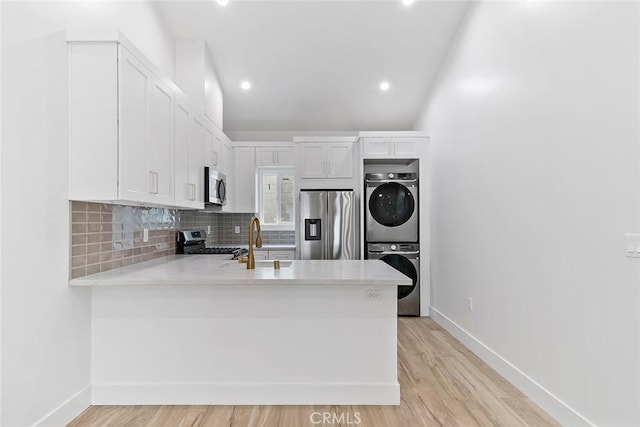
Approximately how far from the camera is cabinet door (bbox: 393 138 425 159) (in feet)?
15.1

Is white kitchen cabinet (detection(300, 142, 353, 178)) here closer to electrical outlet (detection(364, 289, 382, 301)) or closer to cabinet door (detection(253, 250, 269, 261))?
cabinet door (detection(253, 250, 269, 261))

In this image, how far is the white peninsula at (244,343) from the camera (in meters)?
2.32

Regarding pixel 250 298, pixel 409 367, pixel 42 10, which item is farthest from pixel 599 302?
pixel 42 10

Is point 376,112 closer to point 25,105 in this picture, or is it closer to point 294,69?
point 294,69

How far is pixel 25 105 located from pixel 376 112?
13.4 ft

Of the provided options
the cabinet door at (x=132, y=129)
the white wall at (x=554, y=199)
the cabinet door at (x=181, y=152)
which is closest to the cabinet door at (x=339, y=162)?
the white wall at (x=554, y=199)

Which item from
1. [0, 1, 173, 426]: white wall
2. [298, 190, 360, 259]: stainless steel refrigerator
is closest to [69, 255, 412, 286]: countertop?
[0, 1, 173, 426]: white wall

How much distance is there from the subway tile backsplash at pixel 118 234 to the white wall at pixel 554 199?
9.26 feet

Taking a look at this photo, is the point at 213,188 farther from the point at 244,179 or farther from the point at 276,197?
the point at 276,197

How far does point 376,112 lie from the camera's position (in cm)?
512

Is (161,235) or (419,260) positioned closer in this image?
(161,235)

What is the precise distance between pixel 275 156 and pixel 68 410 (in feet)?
12.0

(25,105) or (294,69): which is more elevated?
(294,69)

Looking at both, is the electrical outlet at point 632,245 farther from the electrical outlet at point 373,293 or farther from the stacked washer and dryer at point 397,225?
the stacked washer and dryer at point 397,225
